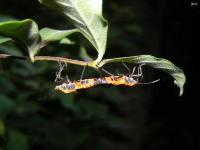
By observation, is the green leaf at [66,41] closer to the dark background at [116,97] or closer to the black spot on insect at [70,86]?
the black spot on insect at [70,86]

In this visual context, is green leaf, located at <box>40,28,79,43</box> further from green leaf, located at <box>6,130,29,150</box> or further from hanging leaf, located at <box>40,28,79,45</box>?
green leaf, located at <box>6,130,29,150</box>

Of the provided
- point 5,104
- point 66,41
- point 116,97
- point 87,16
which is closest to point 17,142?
point 5,104

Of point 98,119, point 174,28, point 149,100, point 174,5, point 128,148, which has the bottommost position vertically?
point 128,148

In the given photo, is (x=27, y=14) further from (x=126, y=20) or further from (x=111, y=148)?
(x=111, y=148)

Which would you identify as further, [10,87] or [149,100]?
[149,100]

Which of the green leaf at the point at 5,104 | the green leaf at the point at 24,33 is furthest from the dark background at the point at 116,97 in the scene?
the green leaf at the point at 24,33

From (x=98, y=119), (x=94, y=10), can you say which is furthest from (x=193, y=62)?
(x=94, y=10)

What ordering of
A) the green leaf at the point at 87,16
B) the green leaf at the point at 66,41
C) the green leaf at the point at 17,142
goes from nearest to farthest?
the green leaf at the point at 87,16, the green leaf at the point at 66,41, the green leaf at the point at 17,142
